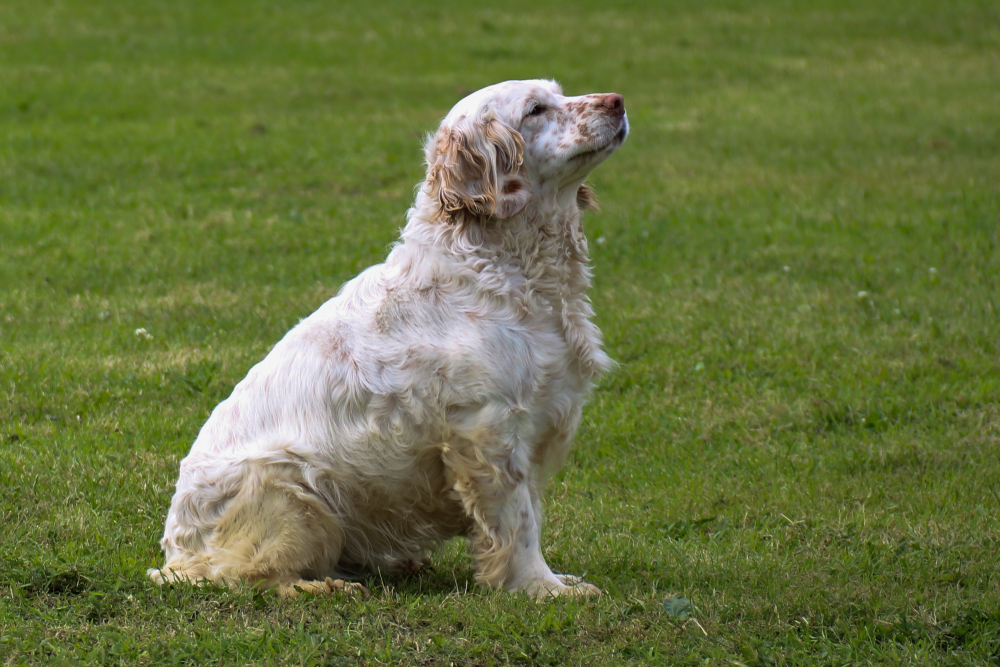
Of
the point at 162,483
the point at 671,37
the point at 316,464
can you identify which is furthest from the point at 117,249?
the point at 671,37

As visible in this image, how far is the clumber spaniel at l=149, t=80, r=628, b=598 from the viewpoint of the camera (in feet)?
13.1

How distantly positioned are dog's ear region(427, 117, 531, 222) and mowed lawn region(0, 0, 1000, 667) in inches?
54.6

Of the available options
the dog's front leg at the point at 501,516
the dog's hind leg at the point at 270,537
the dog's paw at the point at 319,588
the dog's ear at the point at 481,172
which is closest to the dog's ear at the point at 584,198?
the dog's ear at the point at 481,172

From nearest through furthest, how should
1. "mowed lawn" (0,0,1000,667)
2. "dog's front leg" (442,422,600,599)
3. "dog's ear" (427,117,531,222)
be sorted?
"mowed lawn" (0,0,1000,667) → "dog's front leg" (442,422,600,599) → "dog's ear" (427,117,531,222)

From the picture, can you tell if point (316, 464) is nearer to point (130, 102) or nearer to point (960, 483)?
point (960, 483)

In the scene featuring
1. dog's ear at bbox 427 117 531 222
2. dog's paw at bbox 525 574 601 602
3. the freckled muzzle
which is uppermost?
the freckled muzzle

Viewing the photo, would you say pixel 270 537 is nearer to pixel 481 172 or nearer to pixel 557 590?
pixel 557 590

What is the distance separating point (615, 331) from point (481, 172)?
3516 millimetres

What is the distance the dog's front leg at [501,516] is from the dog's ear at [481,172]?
84 centimetres

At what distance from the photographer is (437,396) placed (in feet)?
13.0

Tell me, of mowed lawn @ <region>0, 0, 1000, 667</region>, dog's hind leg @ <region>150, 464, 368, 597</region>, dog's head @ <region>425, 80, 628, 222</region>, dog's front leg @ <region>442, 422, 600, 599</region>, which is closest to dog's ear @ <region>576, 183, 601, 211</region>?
dog's head @ <region>425, 80, 628, 222</region>

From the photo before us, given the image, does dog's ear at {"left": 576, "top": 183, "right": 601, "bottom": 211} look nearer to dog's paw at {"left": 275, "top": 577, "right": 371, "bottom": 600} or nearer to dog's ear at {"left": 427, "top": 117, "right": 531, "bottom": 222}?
dog's ear at {"left": 427, "top": 117, "right": 531, "bottom": 222}

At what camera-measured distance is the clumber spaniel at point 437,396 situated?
3998 mm

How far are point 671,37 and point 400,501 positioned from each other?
16983 millimetres
